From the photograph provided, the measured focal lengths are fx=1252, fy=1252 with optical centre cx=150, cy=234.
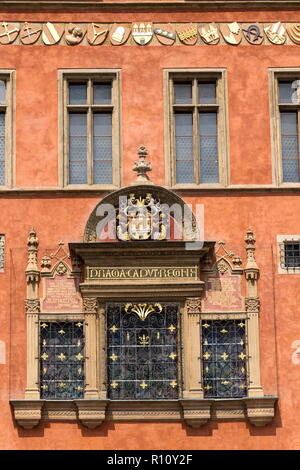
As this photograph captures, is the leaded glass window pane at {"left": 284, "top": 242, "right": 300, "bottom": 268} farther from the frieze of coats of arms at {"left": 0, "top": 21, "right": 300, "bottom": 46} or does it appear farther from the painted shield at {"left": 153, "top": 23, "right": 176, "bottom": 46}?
the painted shield at {"left": 153, "top": 23, "right": 176, "bottom": 46}

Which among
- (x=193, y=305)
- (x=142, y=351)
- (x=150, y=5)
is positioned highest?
(x=150, y=5)

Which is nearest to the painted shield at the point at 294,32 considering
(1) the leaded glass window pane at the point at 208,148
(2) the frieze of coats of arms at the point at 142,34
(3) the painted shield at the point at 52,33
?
(2) the frieze of coats of arms at the point at 142,34

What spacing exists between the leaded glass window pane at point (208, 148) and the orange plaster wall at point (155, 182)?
35 cm

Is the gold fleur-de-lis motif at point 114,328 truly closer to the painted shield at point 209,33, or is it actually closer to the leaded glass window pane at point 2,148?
the leaded glass window pane at point 2,148

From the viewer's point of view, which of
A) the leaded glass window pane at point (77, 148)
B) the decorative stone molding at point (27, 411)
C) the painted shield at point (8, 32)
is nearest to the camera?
the decorative stone molding at point (27, 411)

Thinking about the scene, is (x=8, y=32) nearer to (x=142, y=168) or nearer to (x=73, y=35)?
(x=73, y=35)

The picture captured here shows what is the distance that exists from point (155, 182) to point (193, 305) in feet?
7.84

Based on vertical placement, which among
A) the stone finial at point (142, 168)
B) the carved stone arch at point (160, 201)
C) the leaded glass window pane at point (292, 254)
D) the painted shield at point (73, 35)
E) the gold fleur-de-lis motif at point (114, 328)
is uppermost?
the painted shield at point (73, 35)

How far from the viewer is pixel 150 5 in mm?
23422

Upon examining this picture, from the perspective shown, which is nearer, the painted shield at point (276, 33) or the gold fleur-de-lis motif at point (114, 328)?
the gold fleur-de-lis motif at point (114, 328)

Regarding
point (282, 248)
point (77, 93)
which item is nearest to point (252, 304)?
point (282, 248)

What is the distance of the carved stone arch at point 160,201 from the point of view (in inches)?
883

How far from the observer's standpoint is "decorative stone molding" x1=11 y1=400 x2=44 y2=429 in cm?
2166
